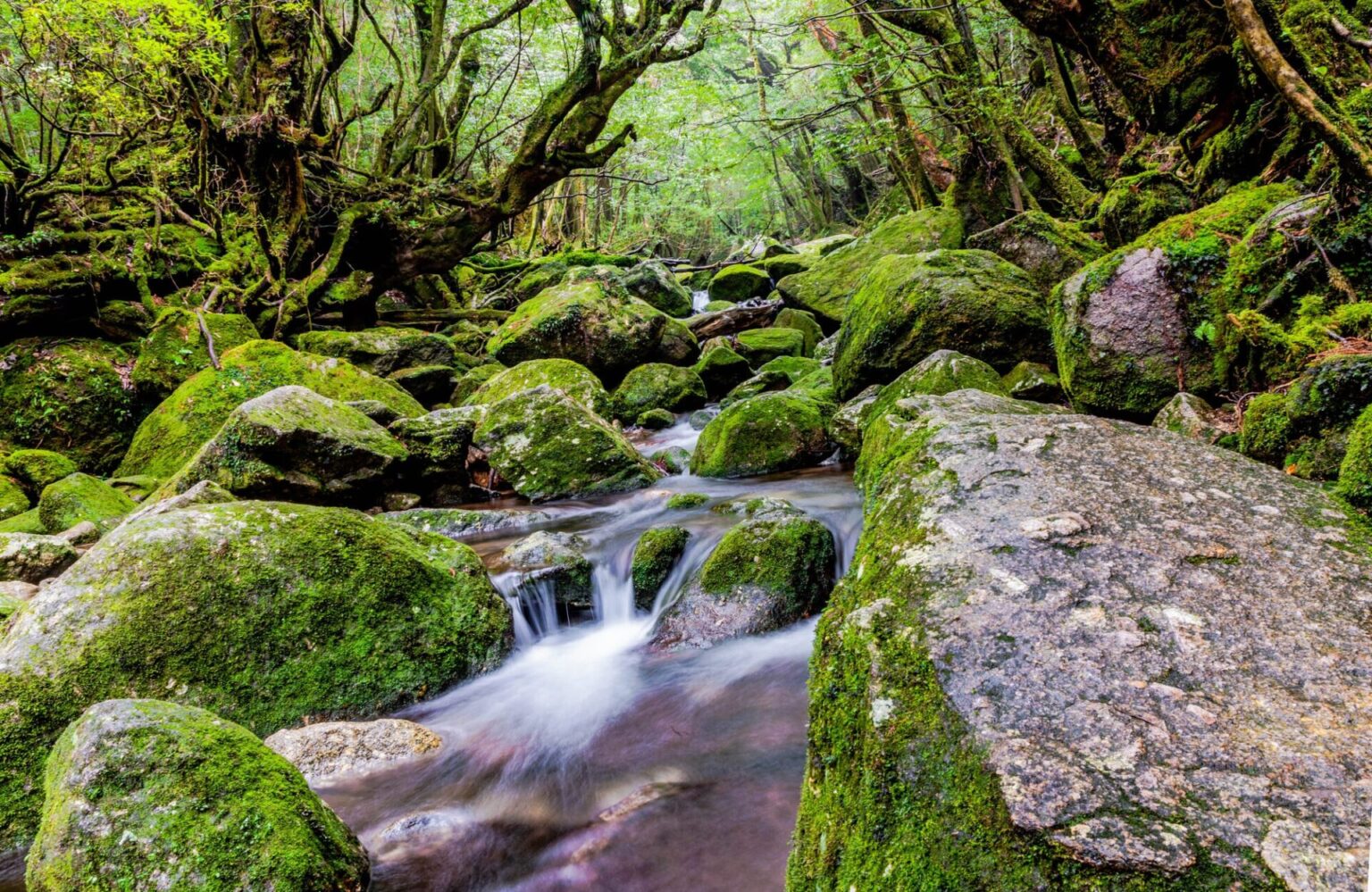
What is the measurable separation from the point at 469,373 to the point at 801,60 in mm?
24484

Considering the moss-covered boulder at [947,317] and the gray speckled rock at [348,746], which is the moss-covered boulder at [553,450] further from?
the gray speckled rock at [348,746]

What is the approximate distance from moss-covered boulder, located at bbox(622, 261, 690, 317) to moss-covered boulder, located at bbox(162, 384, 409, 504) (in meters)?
9.63

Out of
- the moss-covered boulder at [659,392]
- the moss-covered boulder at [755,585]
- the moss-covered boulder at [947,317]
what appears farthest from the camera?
the moss-covered boulder at [659,392]

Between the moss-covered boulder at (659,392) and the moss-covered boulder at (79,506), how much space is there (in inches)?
255

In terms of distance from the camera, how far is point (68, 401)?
8.55m

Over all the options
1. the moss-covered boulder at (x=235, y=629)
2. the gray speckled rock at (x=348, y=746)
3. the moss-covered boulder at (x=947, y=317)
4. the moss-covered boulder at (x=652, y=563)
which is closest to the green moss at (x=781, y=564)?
the moss-covered boulder at (x=652, y=563)

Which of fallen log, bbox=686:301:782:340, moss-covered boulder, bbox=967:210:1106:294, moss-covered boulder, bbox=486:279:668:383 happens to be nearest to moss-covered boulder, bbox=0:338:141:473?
moss-covered boulder, bbox=486:279:668:383

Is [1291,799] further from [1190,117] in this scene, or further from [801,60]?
[801,60]

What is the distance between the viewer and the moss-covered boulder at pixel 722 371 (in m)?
11.6

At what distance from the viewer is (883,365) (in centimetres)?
717

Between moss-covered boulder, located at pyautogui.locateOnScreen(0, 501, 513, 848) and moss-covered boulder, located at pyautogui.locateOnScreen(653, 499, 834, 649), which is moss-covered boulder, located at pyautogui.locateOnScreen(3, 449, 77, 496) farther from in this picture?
moss-covered boulder, located at pyautogui.locateOnScreen(653, 499, 834, 649)

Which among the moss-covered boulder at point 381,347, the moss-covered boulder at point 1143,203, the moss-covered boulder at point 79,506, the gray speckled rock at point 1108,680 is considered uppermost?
the moss-covered boulder at point 381,347

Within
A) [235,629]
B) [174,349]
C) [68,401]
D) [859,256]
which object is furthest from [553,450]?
[859,256]

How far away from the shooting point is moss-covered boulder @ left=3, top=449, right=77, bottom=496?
24.1 ft
